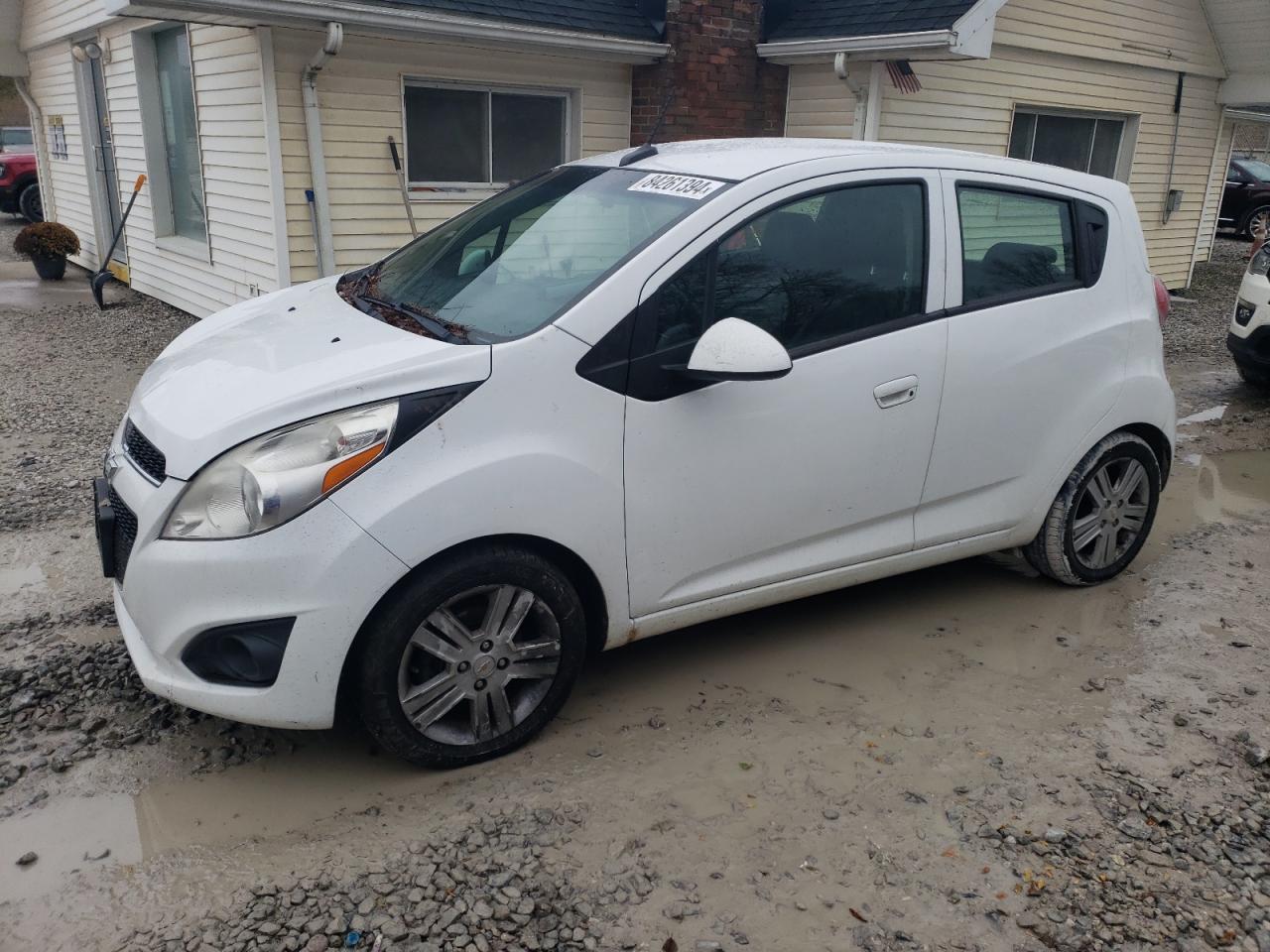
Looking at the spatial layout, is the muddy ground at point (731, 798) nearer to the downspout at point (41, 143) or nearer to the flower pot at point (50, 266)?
the flower pot at point (50, 266)

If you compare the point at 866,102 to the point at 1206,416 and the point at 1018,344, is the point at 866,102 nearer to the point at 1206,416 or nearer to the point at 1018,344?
the point at 1206,416

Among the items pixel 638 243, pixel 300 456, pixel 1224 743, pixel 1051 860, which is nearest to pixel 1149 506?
pixel 1224 743

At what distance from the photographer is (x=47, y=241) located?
1252 centimetres

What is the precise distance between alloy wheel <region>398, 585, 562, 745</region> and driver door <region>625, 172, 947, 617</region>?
0.36 meters

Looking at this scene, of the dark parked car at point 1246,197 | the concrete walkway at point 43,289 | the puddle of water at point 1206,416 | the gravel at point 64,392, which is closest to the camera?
the gravel at point 64,392

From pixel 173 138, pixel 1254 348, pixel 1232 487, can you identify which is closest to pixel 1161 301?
pixel 1232 487

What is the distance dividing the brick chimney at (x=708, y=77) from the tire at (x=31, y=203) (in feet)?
44.4

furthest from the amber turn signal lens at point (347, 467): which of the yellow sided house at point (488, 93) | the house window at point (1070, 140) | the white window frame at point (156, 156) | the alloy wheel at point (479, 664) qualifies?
the house window at point (1070, 140)

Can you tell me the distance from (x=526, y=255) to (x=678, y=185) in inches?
22.5

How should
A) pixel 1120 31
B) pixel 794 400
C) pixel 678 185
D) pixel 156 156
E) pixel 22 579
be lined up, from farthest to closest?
pixel 1120 31 → pixel 156 156 → pixel 22 579 → pixel 678 185 → pixel 794 400

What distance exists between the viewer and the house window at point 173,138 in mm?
9812

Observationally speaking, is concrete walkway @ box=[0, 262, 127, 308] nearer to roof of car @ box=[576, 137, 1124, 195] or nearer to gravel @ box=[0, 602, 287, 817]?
gravel @ box=[0, 602, 287, 817]

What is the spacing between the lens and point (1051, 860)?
2.89 meters

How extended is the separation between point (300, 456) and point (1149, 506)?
3.71 metres
